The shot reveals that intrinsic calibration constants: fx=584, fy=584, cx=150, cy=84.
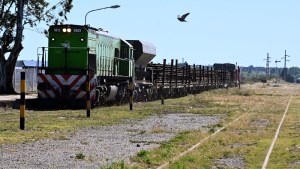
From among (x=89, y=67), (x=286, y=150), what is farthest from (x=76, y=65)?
(x=286, y=150)

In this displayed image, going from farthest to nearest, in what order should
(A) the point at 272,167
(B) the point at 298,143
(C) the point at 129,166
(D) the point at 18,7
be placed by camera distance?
(D) the point at 18,7 → (B) the point at 298,143 → (A) the point at 272,167 → (C) the point at 129,166

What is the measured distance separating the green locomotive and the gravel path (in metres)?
8.23

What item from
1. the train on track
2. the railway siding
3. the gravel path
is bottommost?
the railway siding

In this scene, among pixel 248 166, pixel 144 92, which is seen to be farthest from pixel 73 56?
pixel 248 166

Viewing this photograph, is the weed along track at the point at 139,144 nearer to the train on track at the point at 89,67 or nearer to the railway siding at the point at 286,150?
the railway siding at the point at 286,150

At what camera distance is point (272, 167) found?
994cm

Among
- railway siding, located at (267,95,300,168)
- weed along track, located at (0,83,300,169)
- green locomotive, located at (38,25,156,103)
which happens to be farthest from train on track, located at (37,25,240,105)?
railway siding, located at (267,95,300,168)

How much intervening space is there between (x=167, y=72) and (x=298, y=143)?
3246 centimetres

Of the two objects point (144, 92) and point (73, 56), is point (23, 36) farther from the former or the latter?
point (73, 56)

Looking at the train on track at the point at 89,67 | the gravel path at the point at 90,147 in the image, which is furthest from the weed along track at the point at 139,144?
the train on track at the point at 89,67

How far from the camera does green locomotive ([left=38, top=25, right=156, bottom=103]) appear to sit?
25047 mm

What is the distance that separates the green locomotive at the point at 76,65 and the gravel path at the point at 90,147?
8234 millimetres

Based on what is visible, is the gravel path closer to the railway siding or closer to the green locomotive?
the railway siding

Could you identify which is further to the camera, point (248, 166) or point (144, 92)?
point (144, 92)
